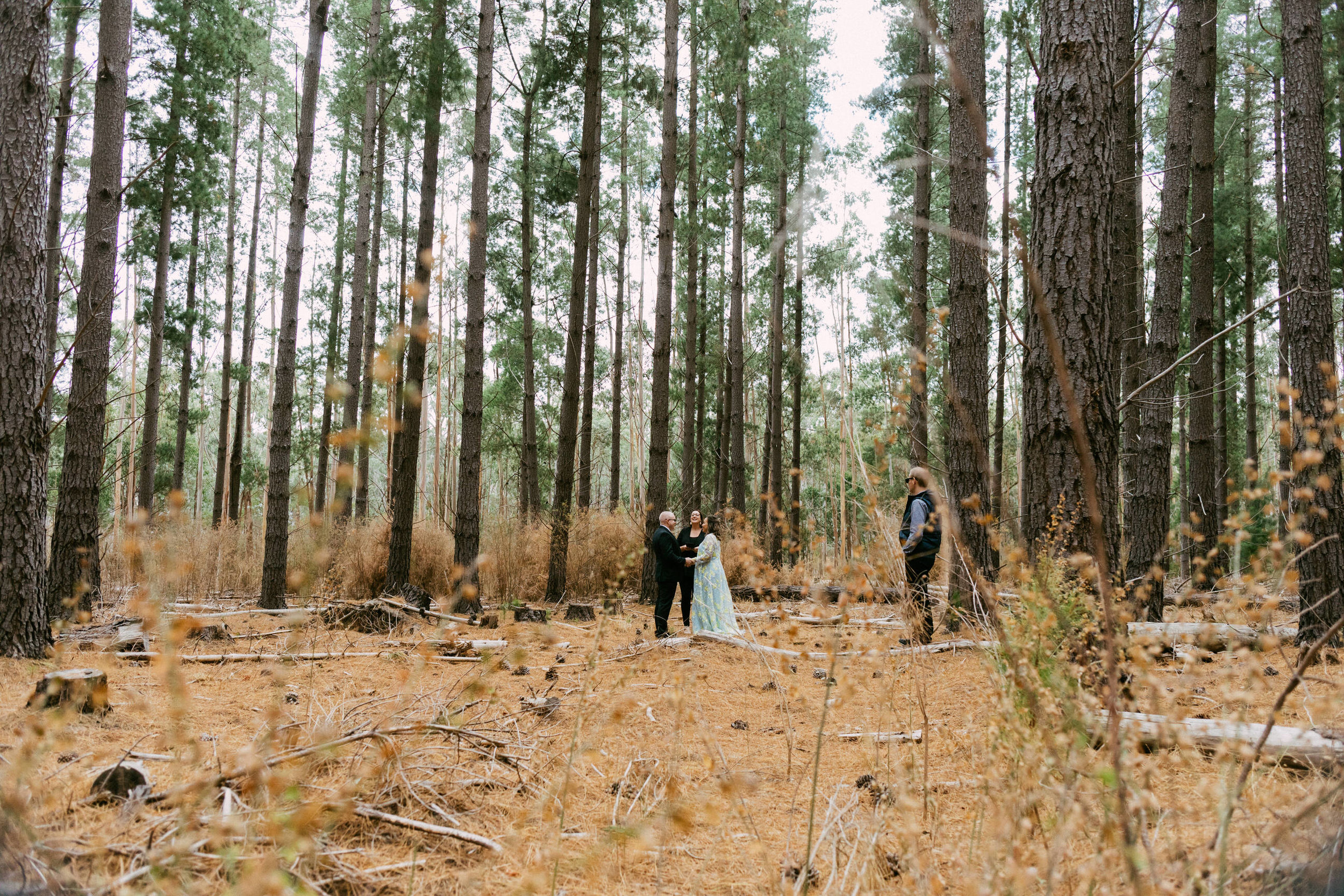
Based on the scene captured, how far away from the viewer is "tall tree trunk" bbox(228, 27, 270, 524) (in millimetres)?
16203

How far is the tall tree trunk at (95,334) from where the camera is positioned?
6320 mm

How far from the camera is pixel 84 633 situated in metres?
6.00

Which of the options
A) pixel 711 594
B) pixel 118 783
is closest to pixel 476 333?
pixel 711 594

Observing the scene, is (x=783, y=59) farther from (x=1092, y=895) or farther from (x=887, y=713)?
(x=1092, y=895)

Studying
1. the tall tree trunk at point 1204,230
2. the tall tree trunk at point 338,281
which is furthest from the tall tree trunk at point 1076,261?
the tall tree trunk at point 338,281

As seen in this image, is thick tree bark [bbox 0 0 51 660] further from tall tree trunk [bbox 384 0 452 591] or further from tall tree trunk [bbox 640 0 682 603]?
tall tree trunk [bbox 640 0 682 603]

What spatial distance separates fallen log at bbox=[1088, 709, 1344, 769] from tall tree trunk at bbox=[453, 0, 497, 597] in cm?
675

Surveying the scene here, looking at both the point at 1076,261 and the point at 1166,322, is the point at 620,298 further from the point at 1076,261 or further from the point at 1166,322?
the point at 1076,261

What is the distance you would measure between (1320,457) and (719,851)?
6.44ft

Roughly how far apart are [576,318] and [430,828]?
26.5ft

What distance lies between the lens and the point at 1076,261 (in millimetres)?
4047

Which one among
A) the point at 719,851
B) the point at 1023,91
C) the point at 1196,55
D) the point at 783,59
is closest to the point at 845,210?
the point at 1023,91

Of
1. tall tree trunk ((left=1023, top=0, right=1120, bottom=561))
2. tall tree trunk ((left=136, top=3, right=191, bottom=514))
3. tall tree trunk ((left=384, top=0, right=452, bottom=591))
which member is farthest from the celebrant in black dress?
tall tree trunk ((left=136, top=3, right=191, bottom=514))

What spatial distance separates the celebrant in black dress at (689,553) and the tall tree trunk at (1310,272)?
5.01m
